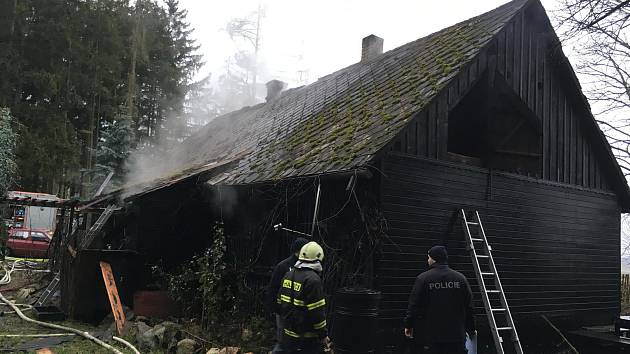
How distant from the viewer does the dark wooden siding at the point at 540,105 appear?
8.35 meters

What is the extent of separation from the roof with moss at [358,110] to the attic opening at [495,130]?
3.31ft

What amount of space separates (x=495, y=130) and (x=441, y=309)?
15.9 ft

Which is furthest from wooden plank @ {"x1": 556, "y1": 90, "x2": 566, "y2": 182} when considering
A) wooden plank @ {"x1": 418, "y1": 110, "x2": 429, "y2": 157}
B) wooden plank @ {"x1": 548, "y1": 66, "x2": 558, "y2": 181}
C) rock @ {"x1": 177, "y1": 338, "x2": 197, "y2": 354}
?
rock @ {"x1": 177, "y1": 338, "x2": 197, "y2": 354}

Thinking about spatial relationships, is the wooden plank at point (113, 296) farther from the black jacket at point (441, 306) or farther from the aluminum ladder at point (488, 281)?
the aluminum ladder at point (488, 281)

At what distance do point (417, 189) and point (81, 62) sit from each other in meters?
24.0

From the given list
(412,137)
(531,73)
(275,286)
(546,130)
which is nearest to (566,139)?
(546,130)

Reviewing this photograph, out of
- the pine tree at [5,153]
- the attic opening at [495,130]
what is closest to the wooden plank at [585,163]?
the attic opening at [495,130]

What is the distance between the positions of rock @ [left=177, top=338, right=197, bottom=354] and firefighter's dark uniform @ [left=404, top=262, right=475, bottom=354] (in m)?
3.86

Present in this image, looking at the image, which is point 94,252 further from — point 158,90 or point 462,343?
point 158,90

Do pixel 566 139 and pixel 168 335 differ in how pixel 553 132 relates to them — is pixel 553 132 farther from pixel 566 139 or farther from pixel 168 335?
pixel 168 335

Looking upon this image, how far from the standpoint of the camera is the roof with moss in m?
7.80

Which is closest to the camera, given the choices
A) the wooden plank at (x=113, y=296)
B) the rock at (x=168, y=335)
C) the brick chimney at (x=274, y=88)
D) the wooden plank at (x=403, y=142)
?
the wooden plank at (x=403, y=142)

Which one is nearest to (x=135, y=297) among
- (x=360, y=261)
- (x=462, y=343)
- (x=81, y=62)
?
(x=360, y=261)

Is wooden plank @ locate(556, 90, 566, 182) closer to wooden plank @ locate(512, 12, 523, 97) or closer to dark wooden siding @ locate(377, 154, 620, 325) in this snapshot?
dark wooden siding @ locate(377, 154, 620, 325)
